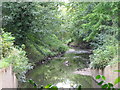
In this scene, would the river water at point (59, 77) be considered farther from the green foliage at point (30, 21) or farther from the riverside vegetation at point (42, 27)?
the green foliage at point (30, 21)

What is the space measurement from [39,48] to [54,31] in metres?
0.83

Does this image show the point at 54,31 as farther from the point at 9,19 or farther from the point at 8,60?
the point at 8,60

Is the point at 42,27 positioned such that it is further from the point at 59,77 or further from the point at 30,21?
the point at 59,77

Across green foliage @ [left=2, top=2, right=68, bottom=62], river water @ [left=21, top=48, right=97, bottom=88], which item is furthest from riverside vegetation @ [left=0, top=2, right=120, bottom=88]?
river water @ [left=21, top=48, right=97, bottom=88]

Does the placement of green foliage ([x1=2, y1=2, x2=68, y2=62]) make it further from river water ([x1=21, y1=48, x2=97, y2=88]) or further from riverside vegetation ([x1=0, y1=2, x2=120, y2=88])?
river water ([x1=21, y1=48, x2=97, y2=88])

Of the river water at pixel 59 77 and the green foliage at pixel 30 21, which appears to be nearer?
the river water at pixel 59 77

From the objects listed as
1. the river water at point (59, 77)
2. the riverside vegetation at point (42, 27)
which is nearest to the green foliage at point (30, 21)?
the riverside vegetation at point (42, 27)

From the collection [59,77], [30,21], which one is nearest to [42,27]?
[30,21]

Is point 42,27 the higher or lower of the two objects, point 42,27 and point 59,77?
the higher

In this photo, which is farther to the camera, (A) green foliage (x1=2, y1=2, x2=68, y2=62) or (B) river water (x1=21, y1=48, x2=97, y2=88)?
(A) green foliage (x1=2, y1=2, x2=68, y2=62)

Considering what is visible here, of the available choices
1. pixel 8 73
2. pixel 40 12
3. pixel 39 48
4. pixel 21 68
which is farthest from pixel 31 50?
pixel 8 73

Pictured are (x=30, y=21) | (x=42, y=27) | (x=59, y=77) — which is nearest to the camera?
(x=59, y=77)

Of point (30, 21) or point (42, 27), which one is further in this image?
point (42, 27)

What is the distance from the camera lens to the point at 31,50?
20.3ft
